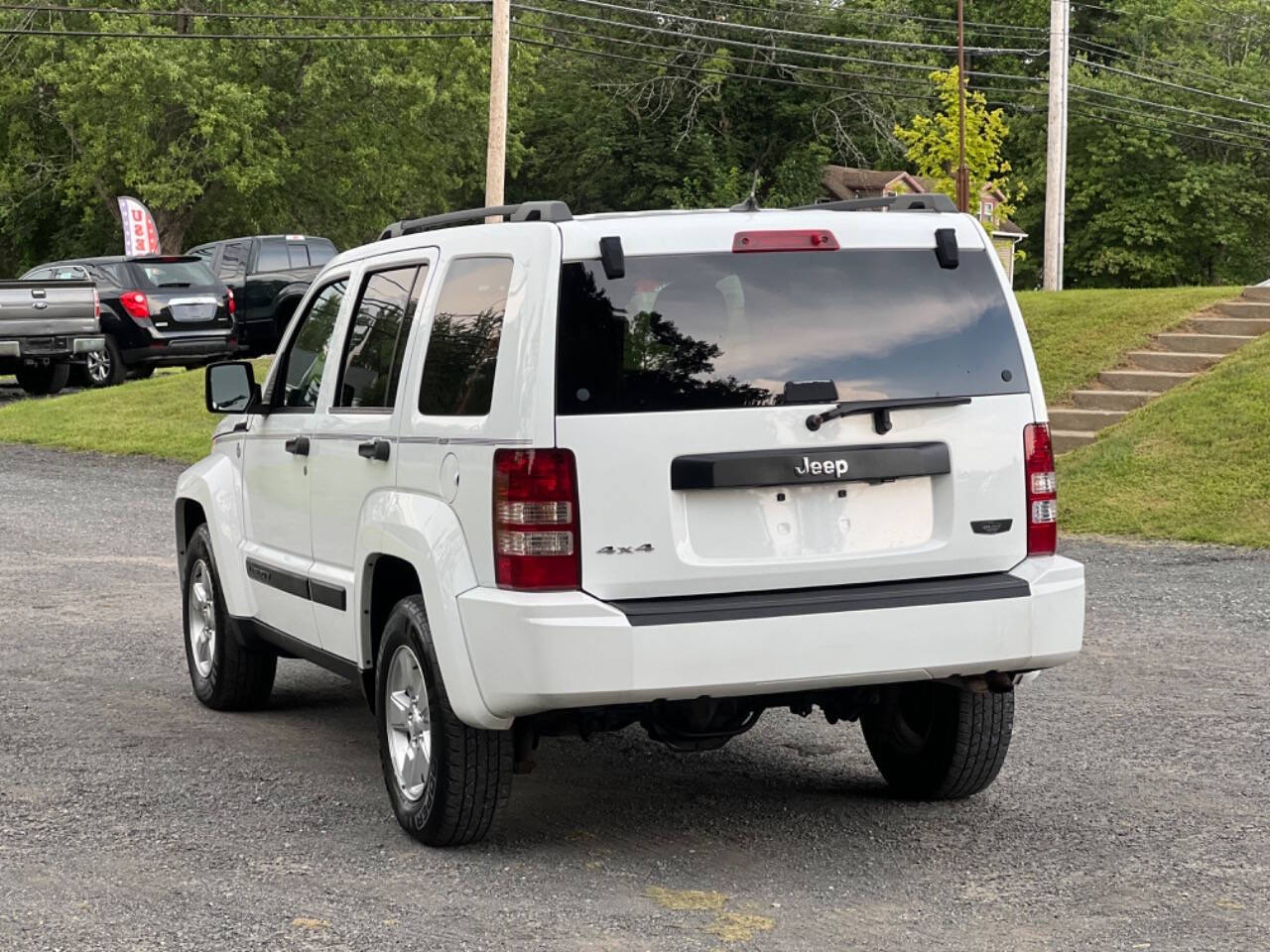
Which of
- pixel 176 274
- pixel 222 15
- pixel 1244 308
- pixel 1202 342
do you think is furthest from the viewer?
pixel 222 15

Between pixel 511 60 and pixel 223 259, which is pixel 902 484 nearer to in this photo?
pixel 223 259

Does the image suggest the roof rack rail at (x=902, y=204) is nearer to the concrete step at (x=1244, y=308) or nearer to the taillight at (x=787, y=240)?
the taillight at (x=787, y=240)

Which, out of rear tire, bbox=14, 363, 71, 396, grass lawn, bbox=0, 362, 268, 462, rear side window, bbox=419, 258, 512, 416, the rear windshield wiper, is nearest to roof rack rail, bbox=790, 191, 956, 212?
the rear windshield wiper

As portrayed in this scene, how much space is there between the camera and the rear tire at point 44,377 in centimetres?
2864

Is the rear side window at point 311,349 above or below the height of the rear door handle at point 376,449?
above

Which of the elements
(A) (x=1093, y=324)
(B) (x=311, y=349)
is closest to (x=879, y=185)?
(A) (x=1093, y=324)

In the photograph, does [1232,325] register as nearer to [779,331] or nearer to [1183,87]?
[779,331]

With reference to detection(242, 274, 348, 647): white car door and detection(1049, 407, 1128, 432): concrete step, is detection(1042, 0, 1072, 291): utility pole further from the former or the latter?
detection(242, 274, 348, 647): white car door

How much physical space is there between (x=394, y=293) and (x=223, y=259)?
23.7m

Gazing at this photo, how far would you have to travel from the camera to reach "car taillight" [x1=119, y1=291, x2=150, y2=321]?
2734 centimetres

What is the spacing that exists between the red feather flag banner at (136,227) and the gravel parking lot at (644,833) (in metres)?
32.6

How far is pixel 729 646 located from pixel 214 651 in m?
3.50

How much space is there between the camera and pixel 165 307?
27500 millimetres

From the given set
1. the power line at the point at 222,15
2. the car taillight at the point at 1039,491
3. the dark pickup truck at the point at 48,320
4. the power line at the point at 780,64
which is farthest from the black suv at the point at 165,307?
the power line at the point at 780,64
